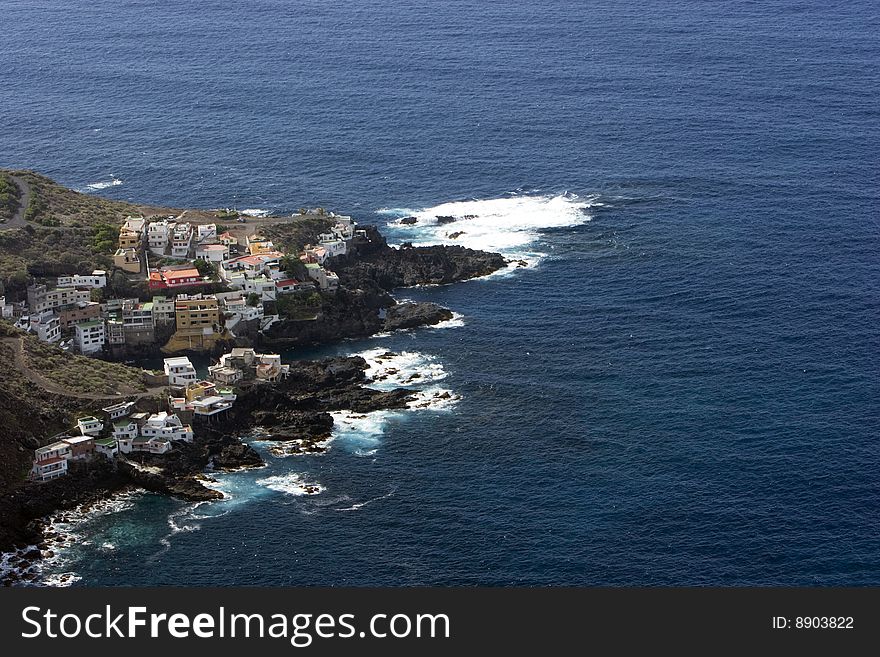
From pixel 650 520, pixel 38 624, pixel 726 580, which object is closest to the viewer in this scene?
pixel 38 624

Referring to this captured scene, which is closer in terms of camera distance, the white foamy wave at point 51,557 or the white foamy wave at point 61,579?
the white foamy wave at point 61,579

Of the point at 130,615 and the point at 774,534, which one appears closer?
the point at 130,615

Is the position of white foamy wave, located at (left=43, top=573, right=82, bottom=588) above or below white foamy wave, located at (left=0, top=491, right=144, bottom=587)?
below

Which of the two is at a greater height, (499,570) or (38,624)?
(38,624)

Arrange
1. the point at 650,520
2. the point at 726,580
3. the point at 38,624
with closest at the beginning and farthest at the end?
1. the point at 38,624
2. the point at 726,580
3. the point at 650,520

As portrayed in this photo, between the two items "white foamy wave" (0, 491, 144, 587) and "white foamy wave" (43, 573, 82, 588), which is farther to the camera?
"white foamy wave" (0, 491, 144, 587)

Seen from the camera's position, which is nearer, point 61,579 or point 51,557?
point 61,579

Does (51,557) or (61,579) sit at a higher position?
(51,557)

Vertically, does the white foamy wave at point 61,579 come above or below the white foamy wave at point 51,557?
below

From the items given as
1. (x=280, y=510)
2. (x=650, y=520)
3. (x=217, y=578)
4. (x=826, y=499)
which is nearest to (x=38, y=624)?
(x=217, y=578)

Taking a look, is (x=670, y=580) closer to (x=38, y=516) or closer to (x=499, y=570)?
(x=499, y=570)
